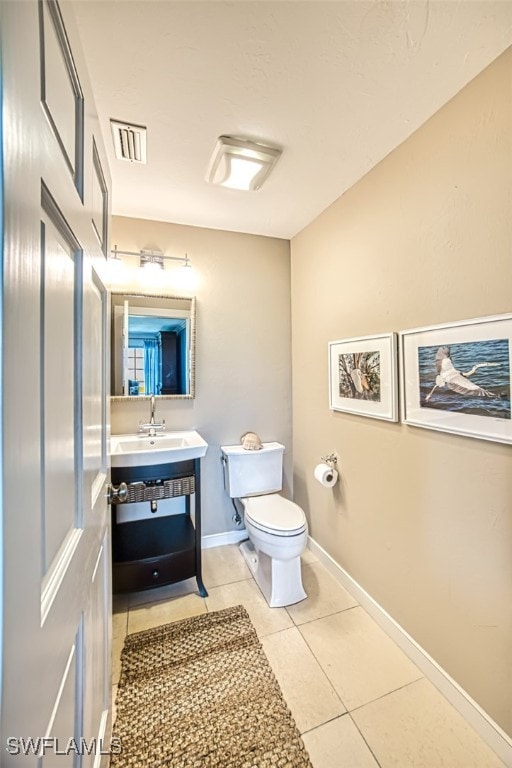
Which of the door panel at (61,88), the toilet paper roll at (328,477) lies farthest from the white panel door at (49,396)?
the toilet paper roll at (328,477)

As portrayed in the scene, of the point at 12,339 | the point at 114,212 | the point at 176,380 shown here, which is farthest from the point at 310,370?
the point at 12,339

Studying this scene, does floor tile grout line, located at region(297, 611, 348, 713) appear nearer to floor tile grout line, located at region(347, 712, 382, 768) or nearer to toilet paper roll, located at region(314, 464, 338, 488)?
floor tile grout line, located at region(347, 712, 382, 768)

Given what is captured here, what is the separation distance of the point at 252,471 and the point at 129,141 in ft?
6.39

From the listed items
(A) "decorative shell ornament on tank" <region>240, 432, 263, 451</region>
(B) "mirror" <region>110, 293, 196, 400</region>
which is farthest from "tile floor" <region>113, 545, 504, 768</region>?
(B) "mirror" <region>110, 293, 196, 400</region>

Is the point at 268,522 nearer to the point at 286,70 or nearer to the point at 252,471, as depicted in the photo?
the point at 252,471

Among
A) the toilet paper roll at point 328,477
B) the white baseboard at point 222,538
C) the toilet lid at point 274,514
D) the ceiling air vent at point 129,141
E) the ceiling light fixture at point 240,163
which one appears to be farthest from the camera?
the white baseboard at point 222,538

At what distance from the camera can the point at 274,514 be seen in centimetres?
190

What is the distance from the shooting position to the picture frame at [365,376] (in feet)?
5.09

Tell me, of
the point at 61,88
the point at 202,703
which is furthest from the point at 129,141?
the point at 202,703

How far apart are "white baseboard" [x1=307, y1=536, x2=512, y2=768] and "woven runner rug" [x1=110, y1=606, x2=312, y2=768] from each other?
616 mm

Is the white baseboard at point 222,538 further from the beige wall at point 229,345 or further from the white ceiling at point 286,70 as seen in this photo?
the white ceiling at point 286,70

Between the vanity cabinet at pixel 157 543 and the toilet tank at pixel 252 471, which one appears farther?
the toilet tank at pixel 252 471

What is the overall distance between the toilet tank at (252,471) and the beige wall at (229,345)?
0.68 ft

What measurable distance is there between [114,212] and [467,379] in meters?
2.22
